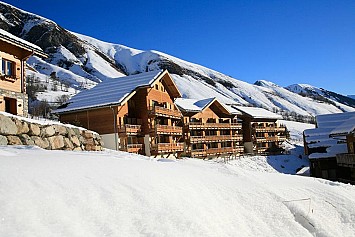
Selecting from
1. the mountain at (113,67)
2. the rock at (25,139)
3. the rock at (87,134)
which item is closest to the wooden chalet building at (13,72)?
the rock at (87,134)

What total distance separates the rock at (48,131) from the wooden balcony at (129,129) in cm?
1605

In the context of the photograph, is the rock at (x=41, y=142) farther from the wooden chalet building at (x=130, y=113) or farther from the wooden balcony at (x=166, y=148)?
the wooden balcony at (x=166, y=148)

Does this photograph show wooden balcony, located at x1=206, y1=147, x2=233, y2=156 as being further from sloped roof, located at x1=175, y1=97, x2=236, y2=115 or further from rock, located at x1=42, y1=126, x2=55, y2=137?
rock, located at x1=42, y1=126, x2=55, y2=137

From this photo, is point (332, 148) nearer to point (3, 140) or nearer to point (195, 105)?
point (195, 105)

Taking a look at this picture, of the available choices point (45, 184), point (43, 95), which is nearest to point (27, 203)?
point (45, 184)

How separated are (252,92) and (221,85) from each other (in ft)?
52.5

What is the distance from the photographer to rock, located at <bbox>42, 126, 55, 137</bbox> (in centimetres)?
1081

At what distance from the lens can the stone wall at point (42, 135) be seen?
9.30m

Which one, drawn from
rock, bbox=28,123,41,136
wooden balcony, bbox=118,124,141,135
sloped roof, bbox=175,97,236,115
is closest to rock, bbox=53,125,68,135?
rock, bbox=28,123,41,136

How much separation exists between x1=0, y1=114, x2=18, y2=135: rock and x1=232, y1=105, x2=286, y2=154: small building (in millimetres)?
45965

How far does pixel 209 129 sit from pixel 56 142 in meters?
34.8

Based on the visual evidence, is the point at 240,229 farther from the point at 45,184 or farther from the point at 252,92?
the point at 252,92

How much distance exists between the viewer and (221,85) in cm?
15838

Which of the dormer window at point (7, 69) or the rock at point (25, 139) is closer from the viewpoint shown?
the rock at point (25, 139)
